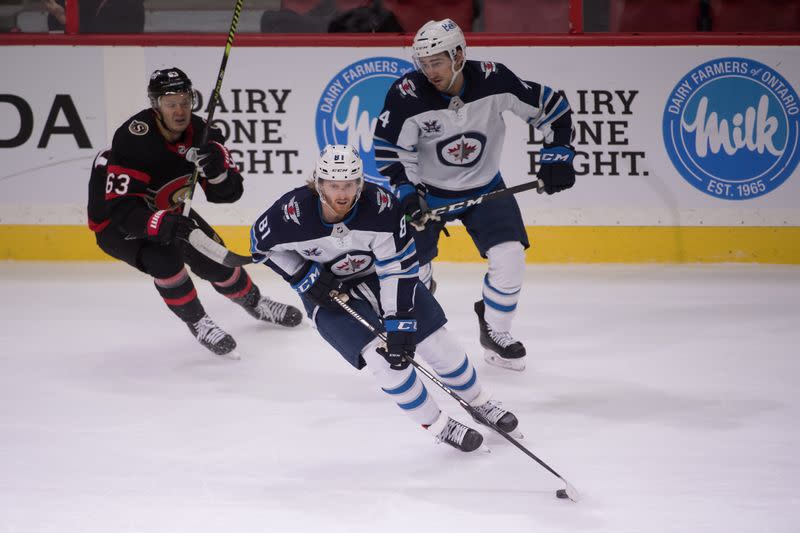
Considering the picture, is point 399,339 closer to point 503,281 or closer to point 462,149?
point 503,281

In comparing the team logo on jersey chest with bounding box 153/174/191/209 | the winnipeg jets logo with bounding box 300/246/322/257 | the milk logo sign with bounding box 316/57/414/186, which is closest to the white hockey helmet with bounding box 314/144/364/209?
the winnipeg jets logo with bounding box 300/246/322/257

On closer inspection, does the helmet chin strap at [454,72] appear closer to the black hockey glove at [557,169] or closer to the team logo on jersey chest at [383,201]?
the black hockey glove at [557,169]

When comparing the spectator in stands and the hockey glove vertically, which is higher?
the spectator in stands

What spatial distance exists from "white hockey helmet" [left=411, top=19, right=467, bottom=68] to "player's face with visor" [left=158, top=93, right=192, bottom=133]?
96 cm

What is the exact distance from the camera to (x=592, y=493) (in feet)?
9.52

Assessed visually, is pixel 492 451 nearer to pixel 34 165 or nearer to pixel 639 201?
pixel 639 201

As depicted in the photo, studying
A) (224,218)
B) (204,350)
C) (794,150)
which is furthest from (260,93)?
(794,150)

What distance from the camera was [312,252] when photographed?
327cm

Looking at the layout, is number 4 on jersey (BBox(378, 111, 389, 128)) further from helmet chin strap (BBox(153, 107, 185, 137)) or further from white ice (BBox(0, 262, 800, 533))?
white ice (BBox(0, 262, 800, 533))

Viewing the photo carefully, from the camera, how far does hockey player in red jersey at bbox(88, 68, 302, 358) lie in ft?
13.4

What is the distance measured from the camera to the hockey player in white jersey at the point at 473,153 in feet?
13.0

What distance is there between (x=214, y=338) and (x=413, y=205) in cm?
109

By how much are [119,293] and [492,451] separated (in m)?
2.82

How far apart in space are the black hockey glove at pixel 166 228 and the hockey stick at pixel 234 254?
4cm
